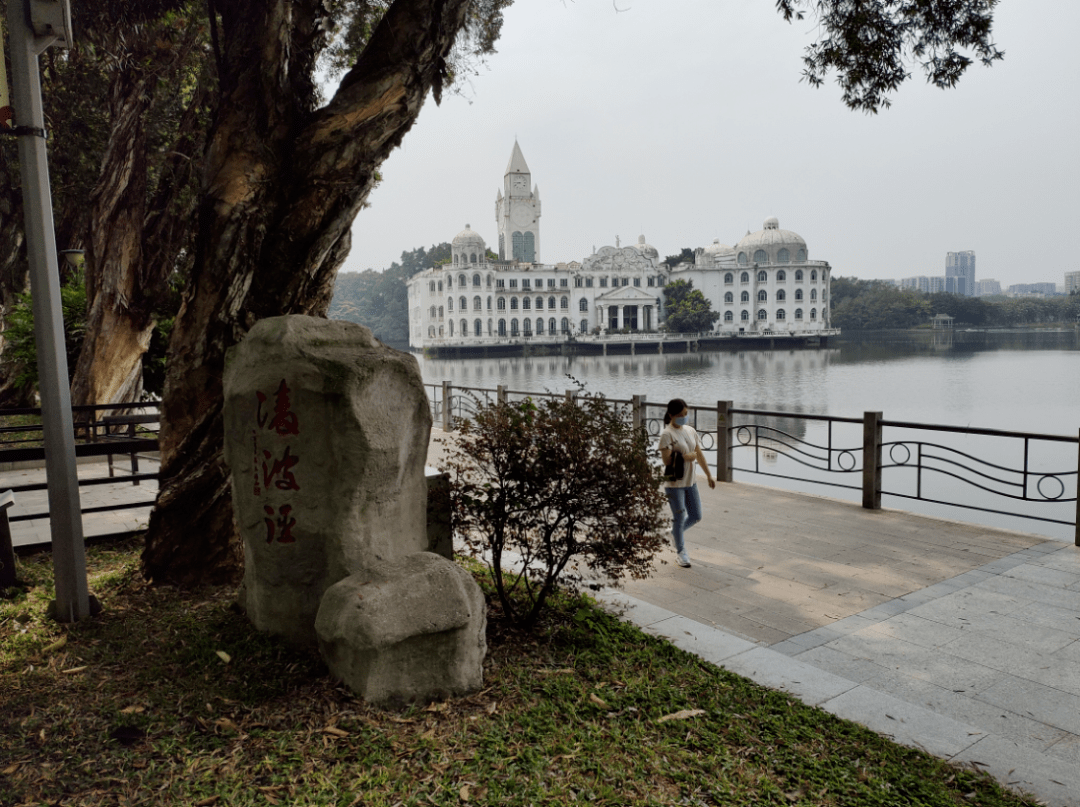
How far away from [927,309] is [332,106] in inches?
3059

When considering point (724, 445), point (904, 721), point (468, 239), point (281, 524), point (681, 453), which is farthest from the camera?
point (468, 239)

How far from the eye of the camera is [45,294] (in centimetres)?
386

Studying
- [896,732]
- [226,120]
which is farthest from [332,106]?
[896,732]

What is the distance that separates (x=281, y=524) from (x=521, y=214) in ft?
317

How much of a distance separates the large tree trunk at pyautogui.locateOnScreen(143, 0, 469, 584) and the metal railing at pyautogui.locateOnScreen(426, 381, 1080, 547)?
4.89ft

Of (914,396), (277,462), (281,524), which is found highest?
(277,462)

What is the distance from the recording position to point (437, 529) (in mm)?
4215

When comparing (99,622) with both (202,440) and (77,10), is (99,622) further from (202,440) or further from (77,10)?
(77,10)

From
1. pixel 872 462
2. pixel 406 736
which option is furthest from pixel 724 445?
pixel 406 736

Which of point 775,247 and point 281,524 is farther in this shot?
point 775,247

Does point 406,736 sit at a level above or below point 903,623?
above

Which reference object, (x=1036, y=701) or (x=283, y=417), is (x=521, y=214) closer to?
(x=283, y=417)

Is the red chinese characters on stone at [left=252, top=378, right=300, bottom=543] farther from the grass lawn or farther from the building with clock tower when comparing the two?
the building with clock tower

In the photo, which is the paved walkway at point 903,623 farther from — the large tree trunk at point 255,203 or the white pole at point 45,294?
the white pole at point 45,294
